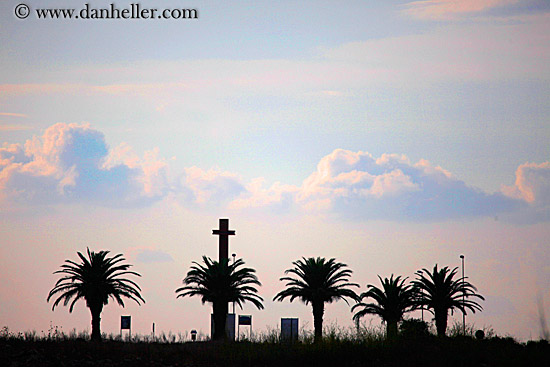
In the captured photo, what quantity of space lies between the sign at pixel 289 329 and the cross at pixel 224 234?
13809 millimetres

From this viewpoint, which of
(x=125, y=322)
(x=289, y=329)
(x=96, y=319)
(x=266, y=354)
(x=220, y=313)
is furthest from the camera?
(x=220, y=313)

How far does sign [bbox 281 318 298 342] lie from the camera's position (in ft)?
166

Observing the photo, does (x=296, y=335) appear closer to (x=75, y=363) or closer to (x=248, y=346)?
(x=248, y=346)

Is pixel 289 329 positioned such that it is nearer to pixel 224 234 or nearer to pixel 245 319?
pixel 245 319

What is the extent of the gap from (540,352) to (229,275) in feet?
84.1

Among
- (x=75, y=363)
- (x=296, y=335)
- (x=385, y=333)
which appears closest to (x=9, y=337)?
(x=75, y=363)

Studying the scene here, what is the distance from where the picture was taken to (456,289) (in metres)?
64.1

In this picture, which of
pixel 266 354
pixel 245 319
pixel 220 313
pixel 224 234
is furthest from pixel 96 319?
pixel 266 354

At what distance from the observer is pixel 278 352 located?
47.3 m

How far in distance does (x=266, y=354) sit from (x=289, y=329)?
307 inches

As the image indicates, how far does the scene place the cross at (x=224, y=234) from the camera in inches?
2731

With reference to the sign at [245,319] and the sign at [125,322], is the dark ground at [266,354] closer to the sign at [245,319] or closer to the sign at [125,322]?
the sign at [125,322]

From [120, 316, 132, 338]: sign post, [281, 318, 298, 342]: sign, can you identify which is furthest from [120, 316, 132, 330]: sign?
[281, 318, 298, 342]: sign

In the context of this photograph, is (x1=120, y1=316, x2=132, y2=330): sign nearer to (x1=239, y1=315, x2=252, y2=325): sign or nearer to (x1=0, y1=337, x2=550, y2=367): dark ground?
(x1=239, y1=315, x2=252, y2=325): sign
